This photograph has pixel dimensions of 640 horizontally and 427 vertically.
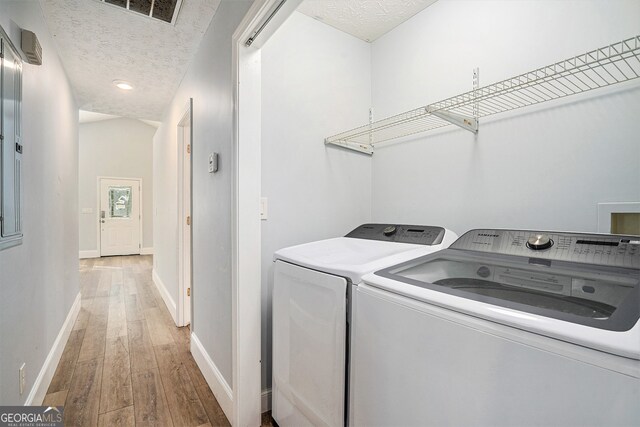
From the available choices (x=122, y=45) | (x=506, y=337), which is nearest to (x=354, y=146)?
(x=506, y=337)

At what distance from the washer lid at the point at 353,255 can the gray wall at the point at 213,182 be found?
504mm

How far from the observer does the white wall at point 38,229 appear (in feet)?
4.13

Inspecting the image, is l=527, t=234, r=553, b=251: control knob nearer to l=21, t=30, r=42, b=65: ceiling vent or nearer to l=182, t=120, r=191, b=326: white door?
l=21, t=30, r=42, b=65: ceiling vent

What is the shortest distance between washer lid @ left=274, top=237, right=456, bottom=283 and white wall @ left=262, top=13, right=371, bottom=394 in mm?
→ 299

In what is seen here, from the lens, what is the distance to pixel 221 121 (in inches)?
65.6

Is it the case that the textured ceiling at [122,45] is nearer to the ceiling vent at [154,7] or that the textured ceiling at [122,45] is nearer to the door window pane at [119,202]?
the ceiling vent at [154,7]

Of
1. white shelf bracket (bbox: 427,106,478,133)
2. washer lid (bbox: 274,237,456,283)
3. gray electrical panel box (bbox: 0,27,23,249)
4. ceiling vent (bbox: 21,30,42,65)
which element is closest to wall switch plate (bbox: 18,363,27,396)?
gray electrical panel box (bbox: 0,27,23,249)

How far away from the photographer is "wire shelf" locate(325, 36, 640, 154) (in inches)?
A: 41.3

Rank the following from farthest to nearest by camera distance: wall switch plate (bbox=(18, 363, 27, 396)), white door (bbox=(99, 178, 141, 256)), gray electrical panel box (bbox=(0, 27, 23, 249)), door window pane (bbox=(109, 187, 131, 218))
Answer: door window pane (bbox=(109, 187, 131, 218))
white door (bbox=(99, 178, 141, 256))
wall switch plate (bbox=(18, 363, 27, 396))
gray electrical panel box (bbox=(0, 27, 23, 249))

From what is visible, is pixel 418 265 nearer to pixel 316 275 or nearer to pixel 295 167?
pixel 316 275

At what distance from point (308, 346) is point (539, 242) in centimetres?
98

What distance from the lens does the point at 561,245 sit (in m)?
1.02

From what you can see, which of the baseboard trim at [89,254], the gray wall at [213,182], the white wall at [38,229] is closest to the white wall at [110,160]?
the baseboard trim at [89,254]

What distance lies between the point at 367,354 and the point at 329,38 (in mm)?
1920
